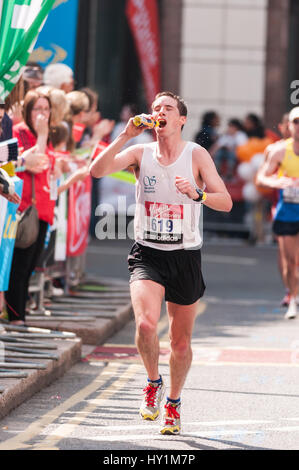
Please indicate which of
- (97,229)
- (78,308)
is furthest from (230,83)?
(78,308)

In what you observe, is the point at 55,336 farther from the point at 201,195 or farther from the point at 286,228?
the point at 286,228

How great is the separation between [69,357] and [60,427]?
2154 mm

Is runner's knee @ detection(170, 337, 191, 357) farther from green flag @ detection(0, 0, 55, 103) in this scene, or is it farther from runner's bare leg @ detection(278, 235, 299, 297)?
runner's bare leg @ detection(278, 235, 299, 297)

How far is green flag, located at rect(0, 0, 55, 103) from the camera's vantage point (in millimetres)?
8477

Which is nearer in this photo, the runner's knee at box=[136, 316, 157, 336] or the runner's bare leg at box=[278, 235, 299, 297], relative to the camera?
the runner's knee at box=[136, 316, 157, 336]

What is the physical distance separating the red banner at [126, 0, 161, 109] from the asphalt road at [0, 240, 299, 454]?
395 inches

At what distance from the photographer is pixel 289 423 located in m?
7.46

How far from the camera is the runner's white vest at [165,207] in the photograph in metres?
7.17

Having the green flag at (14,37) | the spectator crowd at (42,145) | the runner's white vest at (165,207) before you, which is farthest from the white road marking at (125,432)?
the green flag at (14,37)

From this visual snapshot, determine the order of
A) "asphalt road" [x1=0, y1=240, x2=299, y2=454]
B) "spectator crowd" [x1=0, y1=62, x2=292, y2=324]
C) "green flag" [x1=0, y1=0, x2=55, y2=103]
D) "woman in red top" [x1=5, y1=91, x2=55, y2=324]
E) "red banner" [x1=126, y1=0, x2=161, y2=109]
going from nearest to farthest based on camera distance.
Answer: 1. "asphalt road" [x1=0, y1=240, x2=299, y2=454]
2. "green flag" [x1=0, y1=0, x2=55, y2=103]
3. "spectator crowd" [x1=0, y1=62, x2=292, y2=324]
4. "woman in red top" [x1=5, y1=91, x2=55, y2=324]
5. "red banner" [x1=126, y1=0, x2=161, y2=109]

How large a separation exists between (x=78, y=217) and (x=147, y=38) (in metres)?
11.7

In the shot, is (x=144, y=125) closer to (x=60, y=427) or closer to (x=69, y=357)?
(x=60, y=427)

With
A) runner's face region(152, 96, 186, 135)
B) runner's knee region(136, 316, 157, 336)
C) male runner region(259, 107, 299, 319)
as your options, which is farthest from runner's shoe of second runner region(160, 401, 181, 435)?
male runner region(259, 107, 299, 319)

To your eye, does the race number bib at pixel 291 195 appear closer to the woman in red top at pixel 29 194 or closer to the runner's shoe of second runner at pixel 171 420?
the woman in red top at pixel 29 194
